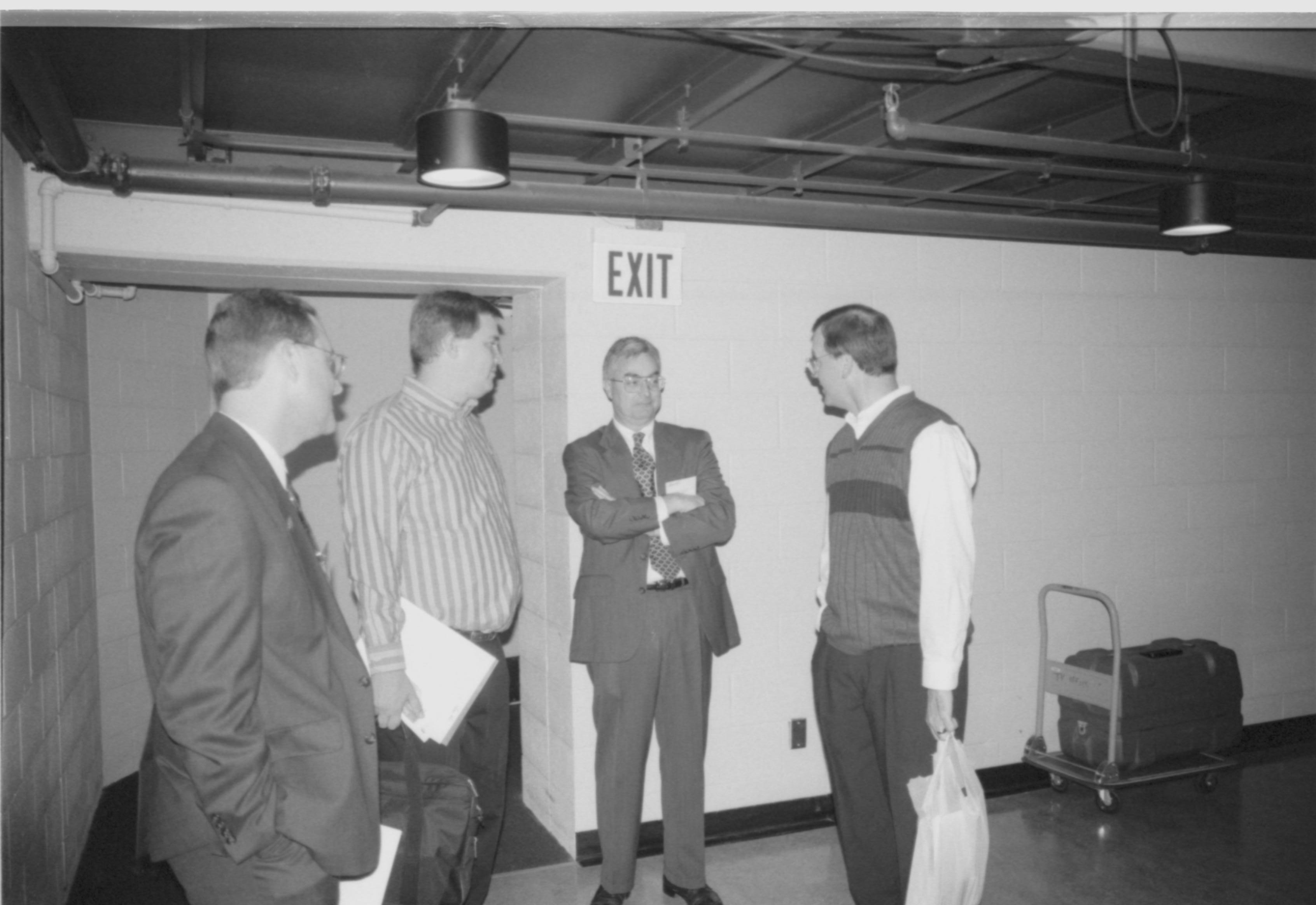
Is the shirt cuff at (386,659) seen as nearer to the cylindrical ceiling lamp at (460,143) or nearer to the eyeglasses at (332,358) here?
the eyeglasses at (332,358)

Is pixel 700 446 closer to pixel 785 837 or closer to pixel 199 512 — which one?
pixel 785 837

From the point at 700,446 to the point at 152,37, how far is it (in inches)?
77.5

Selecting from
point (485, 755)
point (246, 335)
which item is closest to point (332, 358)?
point (246, 335)

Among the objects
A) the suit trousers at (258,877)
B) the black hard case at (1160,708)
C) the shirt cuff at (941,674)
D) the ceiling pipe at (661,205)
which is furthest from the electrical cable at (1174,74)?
the black hard case at (1160,708)

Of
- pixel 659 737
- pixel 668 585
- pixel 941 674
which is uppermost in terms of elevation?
pixel 668 585

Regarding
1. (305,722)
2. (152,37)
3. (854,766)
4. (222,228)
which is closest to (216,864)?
(305,722)

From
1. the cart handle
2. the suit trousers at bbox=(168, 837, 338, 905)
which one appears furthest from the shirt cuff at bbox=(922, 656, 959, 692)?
the cart handle

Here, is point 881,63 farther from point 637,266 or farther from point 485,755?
point 485,755

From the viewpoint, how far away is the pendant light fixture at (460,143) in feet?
8.15

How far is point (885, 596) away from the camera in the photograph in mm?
2609

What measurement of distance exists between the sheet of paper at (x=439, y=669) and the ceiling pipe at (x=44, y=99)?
4.53 ft

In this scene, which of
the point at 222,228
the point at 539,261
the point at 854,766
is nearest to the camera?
the point at 854,766

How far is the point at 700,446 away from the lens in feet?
10.8

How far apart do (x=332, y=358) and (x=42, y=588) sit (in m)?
1.63
